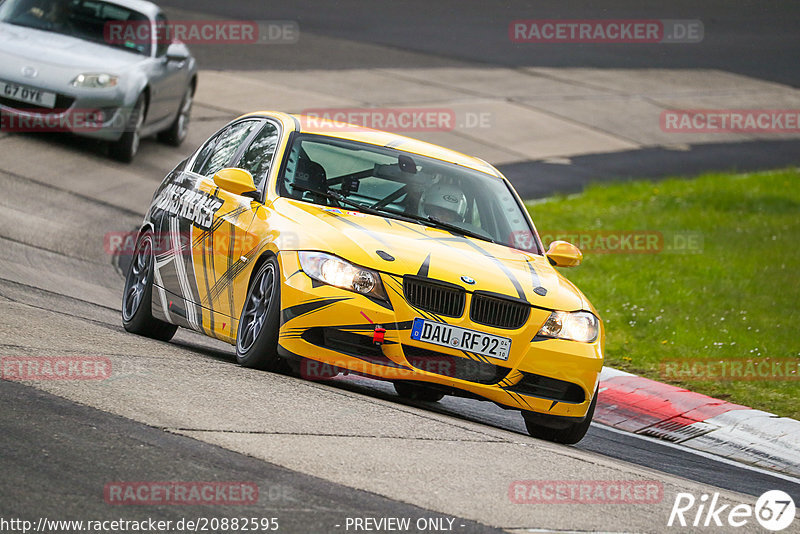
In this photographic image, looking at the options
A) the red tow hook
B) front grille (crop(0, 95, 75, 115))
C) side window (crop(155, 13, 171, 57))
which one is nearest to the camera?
the red tow hook

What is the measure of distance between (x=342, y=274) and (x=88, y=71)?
942cm

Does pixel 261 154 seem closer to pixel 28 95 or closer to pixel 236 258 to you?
pixel 236 258

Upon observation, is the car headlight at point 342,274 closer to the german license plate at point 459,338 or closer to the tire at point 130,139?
the german license plate at point 459,338

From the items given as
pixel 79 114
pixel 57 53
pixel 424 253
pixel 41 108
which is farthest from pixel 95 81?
pixel 424 253

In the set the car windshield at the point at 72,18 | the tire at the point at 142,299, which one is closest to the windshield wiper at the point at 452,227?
the tire at the point at 142,299

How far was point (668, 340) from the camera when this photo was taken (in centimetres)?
1235

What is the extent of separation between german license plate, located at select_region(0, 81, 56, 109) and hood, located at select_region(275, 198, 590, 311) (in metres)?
8.33

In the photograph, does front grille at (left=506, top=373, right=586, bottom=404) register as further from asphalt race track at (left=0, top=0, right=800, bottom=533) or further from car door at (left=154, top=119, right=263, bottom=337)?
car door at (left=154, top=119, right=263, bottom=337)

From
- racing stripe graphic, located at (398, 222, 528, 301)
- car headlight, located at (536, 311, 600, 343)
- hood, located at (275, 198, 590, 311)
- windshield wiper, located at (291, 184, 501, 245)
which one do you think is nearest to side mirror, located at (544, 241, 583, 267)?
hood, located at (275, 198, 590, 311)

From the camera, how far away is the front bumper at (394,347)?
748 cm

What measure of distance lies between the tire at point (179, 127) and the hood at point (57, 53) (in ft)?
6.27

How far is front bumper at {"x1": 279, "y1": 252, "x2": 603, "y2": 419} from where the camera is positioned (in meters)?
7.48

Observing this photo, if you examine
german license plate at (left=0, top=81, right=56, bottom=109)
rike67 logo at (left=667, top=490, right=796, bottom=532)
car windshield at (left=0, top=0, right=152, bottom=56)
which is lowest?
german license plate at (left=0, top=81, right=56, bottom=109)

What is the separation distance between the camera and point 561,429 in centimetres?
816
